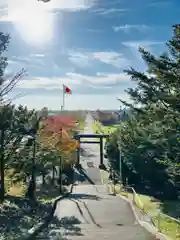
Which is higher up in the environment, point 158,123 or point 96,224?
point 158,123

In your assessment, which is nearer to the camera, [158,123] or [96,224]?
[96,224]

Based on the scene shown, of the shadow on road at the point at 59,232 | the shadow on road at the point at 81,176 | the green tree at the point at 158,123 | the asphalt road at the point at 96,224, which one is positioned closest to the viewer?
the shadow on road at the point at 59,232

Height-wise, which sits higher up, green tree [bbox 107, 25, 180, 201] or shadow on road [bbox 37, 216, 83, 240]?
green tree [bbox 107, 25, 180, 201]

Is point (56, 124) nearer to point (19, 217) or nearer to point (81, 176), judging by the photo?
point (81, 176)

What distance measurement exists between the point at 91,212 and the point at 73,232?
754 centimetres

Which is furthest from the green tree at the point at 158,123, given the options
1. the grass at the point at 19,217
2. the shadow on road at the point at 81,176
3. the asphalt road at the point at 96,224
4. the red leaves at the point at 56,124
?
the shadow on road at the point at 81,176

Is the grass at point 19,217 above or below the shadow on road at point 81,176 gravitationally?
above

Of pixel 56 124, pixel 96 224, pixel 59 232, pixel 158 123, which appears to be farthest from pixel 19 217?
pixel 56 124

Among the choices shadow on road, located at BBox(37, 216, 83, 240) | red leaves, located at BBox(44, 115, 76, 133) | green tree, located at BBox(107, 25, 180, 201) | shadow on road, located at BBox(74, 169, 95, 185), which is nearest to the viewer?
shadow on road, located at BBox(37, 216, 83, 240)

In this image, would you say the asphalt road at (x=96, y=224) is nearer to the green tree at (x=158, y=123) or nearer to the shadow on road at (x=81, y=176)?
the green tree at (x=158, y=123)

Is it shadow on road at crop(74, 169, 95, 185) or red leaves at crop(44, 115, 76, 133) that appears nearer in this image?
red leaves at crop(44, 115, 76, 133)

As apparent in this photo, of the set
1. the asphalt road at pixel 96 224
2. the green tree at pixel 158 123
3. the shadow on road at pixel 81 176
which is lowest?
the shadow on road at pixel 81 176

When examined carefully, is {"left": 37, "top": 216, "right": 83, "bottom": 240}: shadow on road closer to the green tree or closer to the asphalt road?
the asphalt road

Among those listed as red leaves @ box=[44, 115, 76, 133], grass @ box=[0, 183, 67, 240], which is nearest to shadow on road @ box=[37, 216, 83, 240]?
grass @ box=[0, 183, 67, 240]
